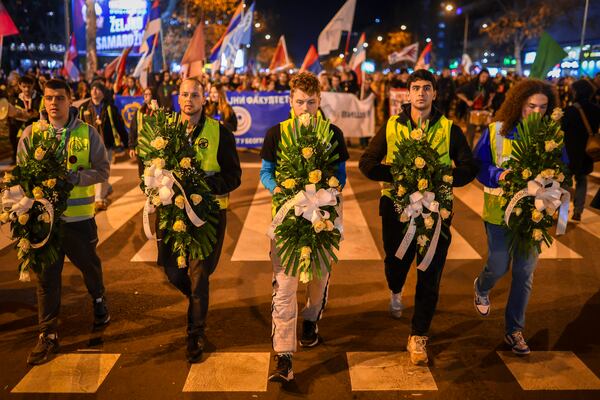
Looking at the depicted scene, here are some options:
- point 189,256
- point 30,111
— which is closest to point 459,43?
point 30,111

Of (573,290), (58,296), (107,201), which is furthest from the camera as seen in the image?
(107,201)

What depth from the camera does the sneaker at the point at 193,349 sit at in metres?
4.50

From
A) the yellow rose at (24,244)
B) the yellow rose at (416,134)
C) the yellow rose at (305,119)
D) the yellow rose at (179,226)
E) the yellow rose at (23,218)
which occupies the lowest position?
the yellow rose at (24,244)

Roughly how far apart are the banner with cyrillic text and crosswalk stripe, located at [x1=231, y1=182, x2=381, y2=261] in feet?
20.9

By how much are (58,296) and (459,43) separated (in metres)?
89.4

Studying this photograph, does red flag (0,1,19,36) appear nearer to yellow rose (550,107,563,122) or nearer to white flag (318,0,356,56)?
white flag (318,0,356,56)

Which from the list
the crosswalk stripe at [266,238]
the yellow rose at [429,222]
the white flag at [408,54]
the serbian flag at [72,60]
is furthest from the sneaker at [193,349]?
the white flag at [408,54]

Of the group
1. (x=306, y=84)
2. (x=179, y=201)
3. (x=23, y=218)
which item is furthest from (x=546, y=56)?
(x=23, y=218)

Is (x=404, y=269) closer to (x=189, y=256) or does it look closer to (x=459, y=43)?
(x=189, y=256)

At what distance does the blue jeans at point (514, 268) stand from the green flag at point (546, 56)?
3367mm

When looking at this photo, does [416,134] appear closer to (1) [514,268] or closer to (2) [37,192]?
(1) [514,268]

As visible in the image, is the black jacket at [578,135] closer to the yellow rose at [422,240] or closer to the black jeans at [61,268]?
the yellow rose at [422,240]

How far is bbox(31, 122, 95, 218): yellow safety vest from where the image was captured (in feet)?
15.7

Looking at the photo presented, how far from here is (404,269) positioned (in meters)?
4.89
